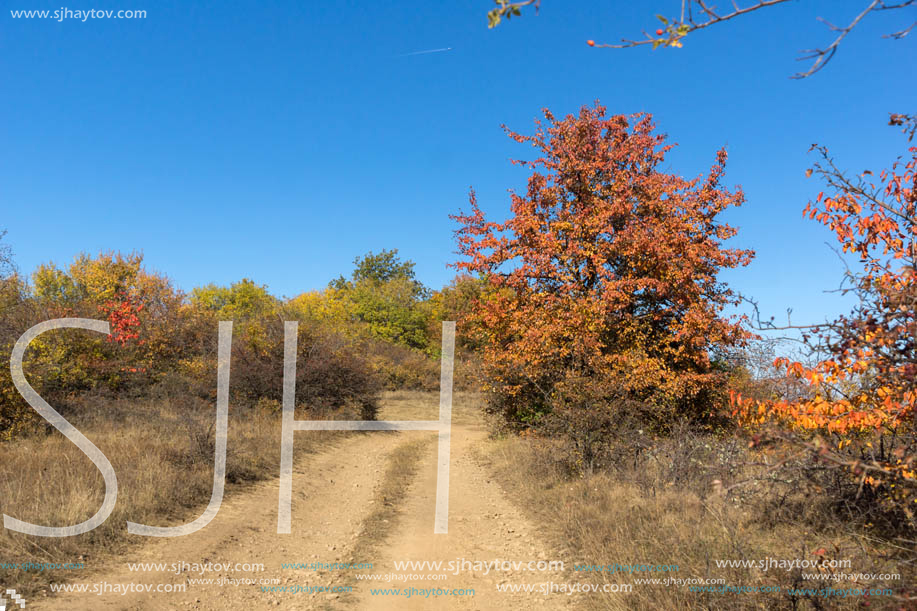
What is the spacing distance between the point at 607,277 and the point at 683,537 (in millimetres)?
8638

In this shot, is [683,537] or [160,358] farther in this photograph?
[160,358]

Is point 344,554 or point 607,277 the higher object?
point 607,277

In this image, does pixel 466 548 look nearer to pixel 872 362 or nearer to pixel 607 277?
pixel 872 362

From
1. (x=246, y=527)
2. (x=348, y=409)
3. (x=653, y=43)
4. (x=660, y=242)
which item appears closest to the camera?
(x=653, y=43)

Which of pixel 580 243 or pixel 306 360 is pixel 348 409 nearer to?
pixel 306 360

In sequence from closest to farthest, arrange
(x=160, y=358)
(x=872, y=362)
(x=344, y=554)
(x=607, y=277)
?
(x=872, y=362) → (x=344, y=554) → (x=607, y=277) → (x=160, y=358)

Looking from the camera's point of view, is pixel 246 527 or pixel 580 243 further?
pixel 580 243

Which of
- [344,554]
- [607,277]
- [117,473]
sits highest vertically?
[607,277]

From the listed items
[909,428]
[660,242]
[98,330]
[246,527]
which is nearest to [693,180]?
[660,242]

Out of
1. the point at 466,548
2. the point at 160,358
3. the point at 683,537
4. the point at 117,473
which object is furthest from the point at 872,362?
the point at 160,358

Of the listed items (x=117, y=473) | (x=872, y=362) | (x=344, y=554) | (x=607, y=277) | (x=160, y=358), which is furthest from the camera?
(x=160, y=358)

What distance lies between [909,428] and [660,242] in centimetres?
919

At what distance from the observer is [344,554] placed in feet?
23.3

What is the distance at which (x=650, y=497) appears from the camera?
7.93 m
